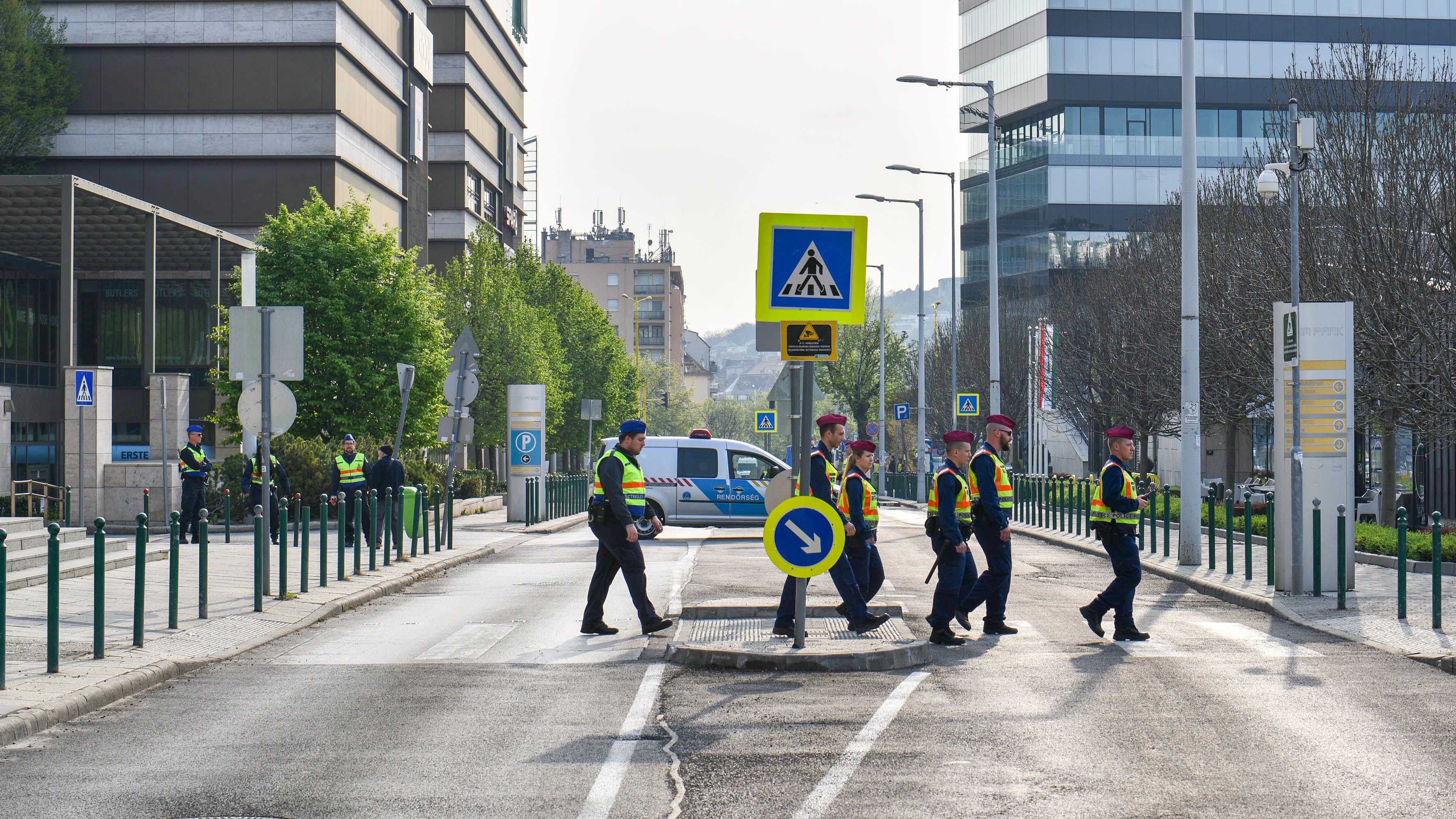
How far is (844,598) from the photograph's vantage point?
11.2 meters

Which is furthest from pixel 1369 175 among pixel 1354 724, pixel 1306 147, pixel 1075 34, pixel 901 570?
pixel 1075 34

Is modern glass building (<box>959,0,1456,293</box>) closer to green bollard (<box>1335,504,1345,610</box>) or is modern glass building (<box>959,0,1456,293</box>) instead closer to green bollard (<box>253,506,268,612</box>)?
green bollard (<box>1335,504,1345,610</box>)

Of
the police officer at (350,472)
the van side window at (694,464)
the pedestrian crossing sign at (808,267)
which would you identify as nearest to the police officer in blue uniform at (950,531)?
the pedestrian crossing sign at (808,267)

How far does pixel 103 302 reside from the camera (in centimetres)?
4700

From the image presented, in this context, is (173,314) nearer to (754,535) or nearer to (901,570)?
(754,535)

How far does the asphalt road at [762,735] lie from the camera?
6.13 m

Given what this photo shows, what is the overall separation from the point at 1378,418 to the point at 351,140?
34140mm

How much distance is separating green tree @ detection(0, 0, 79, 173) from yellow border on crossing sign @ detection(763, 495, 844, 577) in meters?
42.4

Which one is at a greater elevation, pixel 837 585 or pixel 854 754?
pixel 837 585

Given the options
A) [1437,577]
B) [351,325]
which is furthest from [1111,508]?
[351,325]

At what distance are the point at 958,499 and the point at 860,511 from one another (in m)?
0.93

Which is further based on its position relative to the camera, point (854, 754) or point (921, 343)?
point (921, 343)

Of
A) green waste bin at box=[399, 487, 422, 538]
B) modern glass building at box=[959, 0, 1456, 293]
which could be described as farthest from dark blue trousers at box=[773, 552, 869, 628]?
modern glass building at box=[959, 0, 1456, 293]

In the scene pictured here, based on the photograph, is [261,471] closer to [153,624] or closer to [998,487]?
[153,624]
